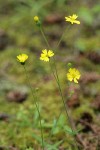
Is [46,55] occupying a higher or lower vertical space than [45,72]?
lower

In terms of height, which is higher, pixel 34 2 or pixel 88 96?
pixel 34 2

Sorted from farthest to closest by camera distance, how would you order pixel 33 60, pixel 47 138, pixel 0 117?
pixel 33 60 < pixel 0 117 < pixel 47 138

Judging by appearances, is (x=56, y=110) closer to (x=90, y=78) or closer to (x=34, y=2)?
(x=90, y=78)

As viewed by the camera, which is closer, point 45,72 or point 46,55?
point 46,55

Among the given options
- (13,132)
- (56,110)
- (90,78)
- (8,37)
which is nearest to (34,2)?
(8,37)

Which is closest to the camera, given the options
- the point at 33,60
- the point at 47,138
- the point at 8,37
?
the point at 47,138

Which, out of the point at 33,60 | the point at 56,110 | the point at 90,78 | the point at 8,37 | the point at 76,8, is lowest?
the point at 56,110

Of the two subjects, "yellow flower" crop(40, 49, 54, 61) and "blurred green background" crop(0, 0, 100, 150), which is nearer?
"yellow flower" crop(40, 49, 54, 61)

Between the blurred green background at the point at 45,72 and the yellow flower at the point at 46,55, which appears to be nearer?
the yellow flower at the point at 46,55
